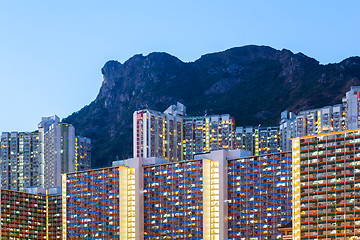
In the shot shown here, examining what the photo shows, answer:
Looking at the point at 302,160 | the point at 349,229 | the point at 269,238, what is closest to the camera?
the point at 349,229

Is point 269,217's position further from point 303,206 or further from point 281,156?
point 303,206

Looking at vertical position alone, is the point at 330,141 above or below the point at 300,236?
above

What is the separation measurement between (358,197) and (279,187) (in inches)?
1480

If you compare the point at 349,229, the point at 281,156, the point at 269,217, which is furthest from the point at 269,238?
the point at 349,229

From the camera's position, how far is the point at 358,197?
16400 centimetres

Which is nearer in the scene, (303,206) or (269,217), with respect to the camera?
(303,206)

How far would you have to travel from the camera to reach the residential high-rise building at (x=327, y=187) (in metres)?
165

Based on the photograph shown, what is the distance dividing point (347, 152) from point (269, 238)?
40.3 m

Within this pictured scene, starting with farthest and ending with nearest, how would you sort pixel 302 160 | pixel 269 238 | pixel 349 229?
1. pixel 269 238
2. pixel 302 160
3. pixel 349 229

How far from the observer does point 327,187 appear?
554 feet

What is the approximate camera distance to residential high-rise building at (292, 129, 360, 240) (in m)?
165

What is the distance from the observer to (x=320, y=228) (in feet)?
550

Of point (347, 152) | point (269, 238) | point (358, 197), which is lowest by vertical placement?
point (269, 238)

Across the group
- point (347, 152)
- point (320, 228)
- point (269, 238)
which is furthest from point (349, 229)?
point (269, 238)
